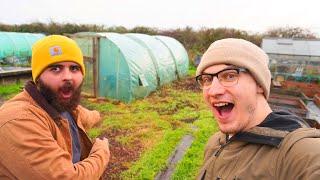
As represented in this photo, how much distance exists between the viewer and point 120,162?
5.88 m

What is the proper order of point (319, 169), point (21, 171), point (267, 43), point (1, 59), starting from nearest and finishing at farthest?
point (319, 169) < point (21, 171) < point (267, 43) < point (1, 59)

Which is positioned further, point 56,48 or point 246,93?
point 56,48

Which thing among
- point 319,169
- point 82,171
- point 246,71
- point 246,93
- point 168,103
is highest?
point 246,71

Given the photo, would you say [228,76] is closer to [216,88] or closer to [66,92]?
[216,88]

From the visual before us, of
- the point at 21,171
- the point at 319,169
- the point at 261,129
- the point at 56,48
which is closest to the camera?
the point at 319,169

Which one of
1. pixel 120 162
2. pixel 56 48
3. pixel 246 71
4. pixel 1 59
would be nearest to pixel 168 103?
pixel 120 162

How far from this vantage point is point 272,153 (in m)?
1.42

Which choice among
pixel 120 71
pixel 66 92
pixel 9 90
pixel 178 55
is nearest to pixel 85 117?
pixel 66 92

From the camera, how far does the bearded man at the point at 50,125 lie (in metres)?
1.91

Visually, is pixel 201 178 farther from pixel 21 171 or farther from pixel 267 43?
pixel 267 43

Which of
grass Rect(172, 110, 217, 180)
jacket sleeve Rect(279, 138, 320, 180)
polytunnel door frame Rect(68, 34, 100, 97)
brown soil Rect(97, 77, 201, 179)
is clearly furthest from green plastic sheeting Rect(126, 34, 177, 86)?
jacket sleeve Rect(279, 138, 320, 180)

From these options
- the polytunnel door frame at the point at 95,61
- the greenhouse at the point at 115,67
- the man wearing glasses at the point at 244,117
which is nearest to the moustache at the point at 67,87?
the man wearing glasses at the point at 244,117

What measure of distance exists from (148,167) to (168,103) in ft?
17.6

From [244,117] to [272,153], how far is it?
278 mm
